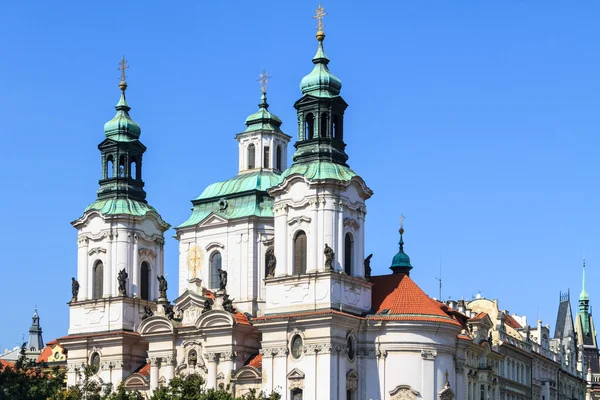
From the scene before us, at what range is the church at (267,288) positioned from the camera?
72062 millimetres

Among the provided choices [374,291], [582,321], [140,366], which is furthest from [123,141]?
[582,321]

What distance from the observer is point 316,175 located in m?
73.0

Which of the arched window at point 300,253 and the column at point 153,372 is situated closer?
the arched window at point 300,253

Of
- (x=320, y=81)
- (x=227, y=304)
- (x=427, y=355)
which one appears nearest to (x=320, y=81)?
(x=320, y=81)

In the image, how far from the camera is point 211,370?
75688mm

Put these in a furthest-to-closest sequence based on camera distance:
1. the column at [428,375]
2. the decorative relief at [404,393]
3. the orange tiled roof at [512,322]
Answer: the orange tiled roof at [512,322]
the column at [428,375]
the decorative relief at [404,393]

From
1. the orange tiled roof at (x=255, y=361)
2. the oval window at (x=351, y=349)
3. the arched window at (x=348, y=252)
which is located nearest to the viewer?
the oval window at (x=351, y=349)

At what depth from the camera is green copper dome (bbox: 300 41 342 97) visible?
247 ft

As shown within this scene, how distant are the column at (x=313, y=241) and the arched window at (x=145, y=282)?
1488 centimetres

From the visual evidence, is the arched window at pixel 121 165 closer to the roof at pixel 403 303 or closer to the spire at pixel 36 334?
the roof at pixel 403 303

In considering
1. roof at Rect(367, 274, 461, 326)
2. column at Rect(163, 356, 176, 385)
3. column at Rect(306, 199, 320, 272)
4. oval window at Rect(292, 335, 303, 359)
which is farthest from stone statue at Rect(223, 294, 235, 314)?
roof at Rect(367, 274, 461, 326)

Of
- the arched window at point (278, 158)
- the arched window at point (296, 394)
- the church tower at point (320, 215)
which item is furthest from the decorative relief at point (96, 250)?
the arched window at point (296, 394)

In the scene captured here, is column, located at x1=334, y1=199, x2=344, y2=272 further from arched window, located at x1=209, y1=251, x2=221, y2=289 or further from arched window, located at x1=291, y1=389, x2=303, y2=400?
arched window, located at x1=209, y1=251, x2=221, y2=289

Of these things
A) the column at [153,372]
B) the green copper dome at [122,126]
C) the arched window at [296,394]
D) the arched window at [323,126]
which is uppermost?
the green copper dome at [122,126]
